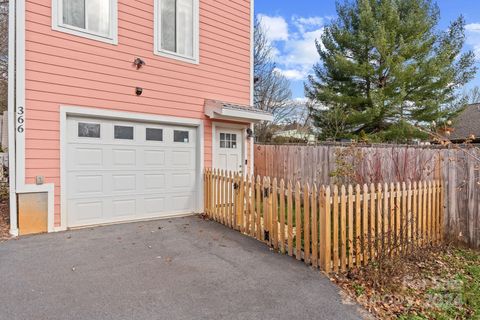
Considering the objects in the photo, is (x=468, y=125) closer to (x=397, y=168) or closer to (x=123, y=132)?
(x=397, y=168)

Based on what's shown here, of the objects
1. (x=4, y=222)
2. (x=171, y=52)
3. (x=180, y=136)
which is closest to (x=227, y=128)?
(x=180, y=136)

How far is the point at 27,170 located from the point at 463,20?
64.7 feet

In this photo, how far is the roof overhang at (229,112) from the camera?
6.82 m

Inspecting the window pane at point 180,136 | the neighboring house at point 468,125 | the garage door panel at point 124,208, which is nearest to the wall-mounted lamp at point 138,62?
the window pane at point 180,136

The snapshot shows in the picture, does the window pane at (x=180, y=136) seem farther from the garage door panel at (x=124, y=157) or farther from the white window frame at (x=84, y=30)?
the white window frame at (x=84, y=30)

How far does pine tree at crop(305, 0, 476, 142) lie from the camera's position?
14242 millimetres

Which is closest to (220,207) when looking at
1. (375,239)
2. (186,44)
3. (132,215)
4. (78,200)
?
(132,215)

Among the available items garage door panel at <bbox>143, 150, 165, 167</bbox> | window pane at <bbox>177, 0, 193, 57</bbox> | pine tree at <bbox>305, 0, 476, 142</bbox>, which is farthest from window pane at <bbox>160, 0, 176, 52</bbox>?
pine tree at <bbox>305, 0, 476, 142</bbox>

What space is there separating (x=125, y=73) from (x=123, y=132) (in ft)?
3.86

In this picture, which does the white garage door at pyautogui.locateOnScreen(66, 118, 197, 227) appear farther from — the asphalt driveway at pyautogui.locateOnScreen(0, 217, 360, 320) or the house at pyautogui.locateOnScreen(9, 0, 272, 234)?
the asphalt driveway at pyautogui.locateOnScreen(0, 217, 360, 320)

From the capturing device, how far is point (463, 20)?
15.4m

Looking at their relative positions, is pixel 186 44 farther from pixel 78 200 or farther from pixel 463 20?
pixel 463 20

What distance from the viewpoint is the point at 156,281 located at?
347cm

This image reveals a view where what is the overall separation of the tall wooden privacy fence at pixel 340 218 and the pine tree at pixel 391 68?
10142mm
